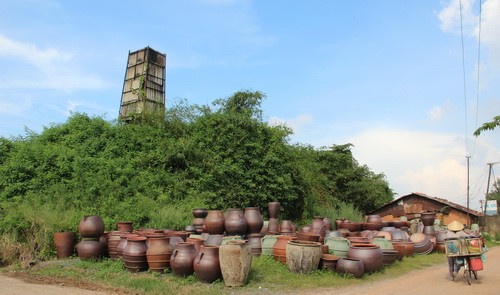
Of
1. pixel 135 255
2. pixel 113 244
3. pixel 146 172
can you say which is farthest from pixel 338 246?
pixel 146 172

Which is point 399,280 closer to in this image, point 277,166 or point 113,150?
point 277,166

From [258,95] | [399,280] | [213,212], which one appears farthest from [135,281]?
[258,95]

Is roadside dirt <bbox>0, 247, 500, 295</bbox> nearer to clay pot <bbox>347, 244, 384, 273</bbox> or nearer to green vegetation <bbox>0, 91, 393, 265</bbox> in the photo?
clay pot <bbox>347, 244, 384, 273</bbox>

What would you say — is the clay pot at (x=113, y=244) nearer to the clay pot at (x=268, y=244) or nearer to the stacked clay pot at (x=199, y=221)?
the stacked clay pot at (x=199, y=221)

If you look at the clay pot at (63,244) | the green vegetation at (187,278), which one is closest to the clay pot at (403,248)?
the green vegetation at (187,278)

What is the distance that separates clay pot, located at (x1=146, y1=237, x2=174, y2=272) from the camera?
841cm

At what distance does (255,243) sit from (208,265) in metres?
2.58

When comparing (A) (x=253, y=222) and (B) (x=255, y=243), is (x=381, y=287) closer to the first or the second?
(B) (x=255, y=243)

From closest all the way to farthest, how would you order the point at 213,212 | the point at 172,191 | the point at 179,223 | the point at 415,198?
the point at 213,212, the point at 179,223, the point at 172,191, the point at 415,198

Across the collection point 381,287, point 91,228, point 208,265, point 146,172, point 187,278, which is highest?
point 146,172

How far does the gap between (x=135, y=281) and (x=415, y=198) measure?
75.0ft

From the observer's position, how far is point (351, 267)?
8.59 m

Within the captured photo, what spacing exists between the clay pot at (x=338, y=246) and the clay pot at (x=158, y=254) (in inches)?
142

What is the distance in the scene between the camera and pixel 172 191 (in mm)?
15180
